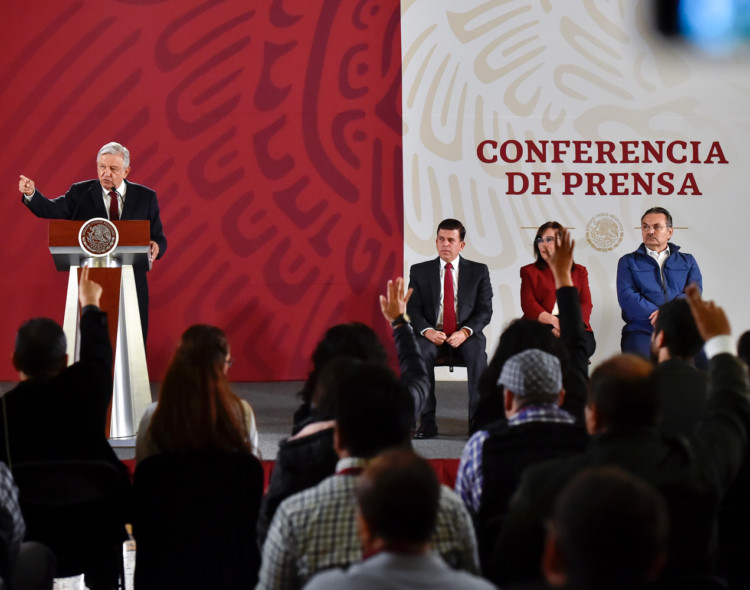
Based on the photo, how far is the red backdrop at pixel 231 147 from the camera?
6086mm

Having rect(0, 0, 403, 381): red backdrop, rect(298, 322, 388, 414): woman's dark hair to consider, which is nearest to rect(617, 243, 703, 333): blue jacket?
rect(0, 0, 403, 381): red backdrop

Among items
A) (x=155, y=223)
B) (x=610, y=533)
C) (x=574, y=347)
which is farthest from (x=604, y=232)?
(x=610, y=533)

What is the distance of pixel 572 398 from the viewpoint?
273cm

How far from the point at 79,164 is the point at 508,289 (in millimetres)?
2875

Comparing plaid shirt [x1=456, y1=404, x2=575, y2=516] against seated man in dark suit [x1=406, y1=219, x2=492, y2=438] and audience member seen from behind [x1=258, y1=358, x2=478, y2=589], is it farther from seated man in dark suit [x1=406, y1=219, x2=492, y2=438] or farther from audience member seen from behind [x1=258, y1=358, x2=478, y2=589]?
seated man in dark suit [x1=406, y1=219, x2=492, y2=438]

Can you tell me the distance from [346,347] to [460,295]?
2493mm

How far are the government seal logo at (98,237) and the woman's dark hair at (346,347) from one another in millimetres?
1698

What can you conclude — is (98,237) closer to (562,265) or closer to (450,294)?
(450,294)

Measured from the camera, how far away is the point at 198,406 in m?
2.23

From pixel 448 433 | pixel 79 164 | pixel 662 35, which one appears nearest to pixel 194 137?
pixel 79 164

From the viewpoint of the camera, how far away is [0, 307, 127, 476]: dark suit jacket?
2338 mm

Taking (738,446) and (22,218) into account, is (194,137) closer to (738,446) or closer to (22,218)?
(22,218)

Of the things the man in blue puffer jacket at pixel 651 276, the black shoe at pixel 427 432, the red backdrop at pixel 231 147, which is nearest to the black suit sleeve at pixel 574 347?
the black shoe at pixel 427 432

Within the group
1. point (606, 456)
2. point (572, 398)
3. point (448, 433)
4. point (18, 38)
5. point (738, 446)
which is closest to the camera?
point (606, 456)
